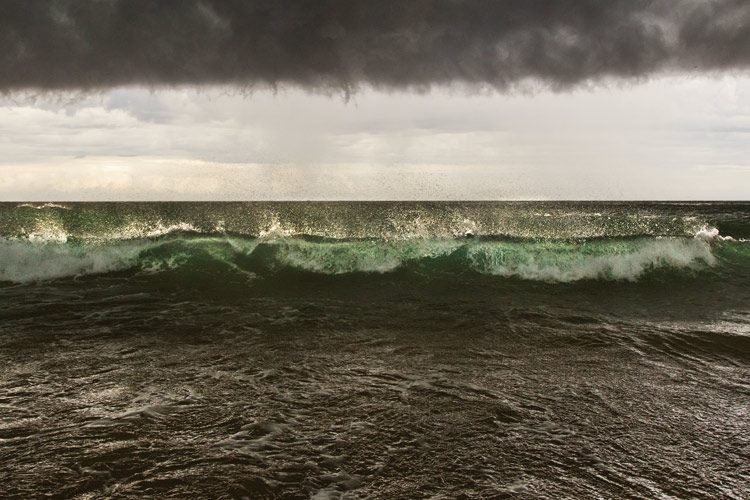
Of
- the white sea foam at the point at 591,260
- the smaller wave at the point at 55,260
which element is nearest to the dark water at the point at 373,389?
the white sea foam at the point at 591,260

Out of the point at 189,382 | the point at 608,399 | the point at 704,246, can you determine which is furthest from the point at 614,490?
the point at 704,246

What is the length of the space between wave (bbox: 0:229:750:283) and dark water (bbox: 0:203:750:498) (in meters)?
1.48

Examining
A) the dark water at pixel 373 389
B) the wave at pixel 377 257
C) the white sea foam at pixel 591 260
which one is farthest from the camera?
the wave at pixel 377 257

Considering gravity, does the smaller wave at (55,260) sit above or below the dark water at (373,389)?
above

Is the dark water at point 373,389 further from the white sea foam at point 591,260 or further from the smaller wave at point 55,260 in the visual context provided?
the smaller wave at point 55,260

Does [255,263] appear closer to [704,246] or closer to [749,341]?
[749,341]

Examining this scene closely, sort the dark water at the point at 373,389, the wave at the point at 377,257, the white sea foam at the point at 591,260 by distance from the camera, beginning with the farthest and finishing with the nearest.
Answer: the wave at the point at 377,257 → the white sea foam at the point at 591,260 → the dark water at the point at 373,389

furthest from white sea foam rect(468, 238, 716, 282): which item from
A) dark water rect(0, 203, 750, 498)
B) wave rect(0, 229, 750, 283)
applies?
dark water rect(0, 203, 750, 498)

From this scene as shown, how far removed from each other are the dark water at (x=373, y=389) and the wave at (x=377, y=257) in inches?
58.2

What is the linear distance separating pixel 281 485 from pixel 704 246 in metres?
17.3

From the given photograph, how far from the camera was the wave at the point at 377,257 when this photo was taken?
1480cm

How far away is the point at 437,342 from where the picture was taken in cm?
756

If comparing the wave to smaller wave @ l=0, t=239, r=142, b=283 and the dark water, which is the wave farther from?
the dark water

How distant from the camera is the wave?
14797 mm
